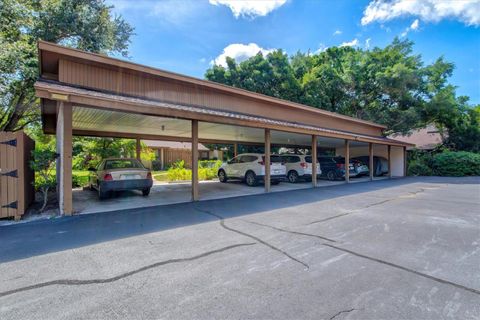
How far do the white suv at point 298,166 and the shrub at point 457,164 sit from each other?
1258 centimetres

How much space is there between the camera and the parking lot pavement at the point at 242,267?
231 centimetres

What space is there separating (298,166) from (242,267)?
36.3 feet

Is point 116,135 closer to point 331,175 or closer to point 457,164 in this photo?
point 331,175

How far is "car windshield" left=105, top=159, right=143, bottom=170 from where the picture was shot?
8055 millimetres

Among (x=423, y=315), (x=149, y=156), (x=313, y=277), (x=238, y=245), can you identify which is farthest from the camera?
(x=149, y=156)

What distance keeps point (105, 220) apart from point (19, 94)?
35.1ft

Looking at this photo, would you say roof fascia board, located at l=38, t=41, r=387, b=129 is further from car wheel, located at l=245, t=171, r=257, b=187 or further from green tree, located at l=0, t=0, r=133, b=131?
green tree, located at l=0, t=0, r=133, b=131

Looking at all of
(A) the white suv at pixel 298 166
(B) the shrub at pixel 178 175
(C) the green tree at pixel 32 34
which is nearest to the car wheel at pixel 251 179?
(A) the white suv at pixel 298 166

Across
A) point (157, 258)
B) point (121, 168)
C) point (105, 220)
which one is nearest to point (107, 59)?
point (121, 168)

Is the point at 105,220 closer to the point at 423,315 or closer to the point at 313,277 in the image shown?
the point at 313,277

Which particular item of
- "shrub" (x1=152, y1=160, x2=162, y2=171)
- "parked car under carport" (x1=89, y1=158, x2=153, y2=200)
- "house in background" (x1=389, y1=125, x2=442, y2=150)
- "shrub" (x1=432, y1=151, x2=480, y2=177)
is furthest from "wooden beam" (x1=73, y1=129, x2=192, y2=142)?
"house in background" (x1=389, y1=125, x2=442, y2=150)

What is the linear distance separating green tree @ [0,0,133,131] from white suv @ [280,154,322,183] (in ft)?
41.0

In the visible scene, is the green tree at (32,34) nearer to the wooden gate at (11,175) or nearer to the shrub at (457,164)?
the wooden gate at (11,175)

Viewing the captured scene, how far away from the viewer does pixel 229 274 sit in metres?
3.00
